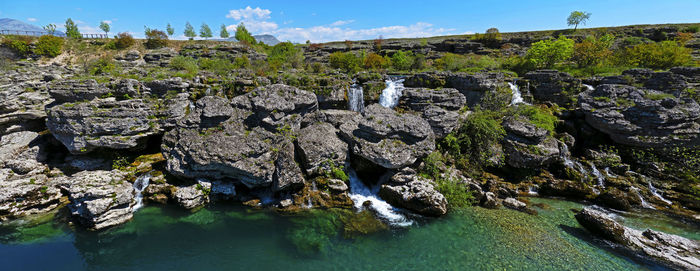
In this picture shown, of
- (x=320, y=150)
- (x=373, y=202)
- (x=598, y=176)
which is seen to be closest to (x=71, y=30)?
(x=320, y=150)

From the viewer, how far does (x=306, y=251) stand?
512 inches

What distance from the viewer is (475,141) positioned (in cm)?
2169

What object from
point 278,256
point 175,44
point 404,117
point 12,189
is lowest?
point 278,256

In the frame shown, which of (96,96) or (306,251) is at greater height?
(96,96)

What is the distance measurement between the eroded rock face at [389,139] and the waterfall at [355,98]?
571cm

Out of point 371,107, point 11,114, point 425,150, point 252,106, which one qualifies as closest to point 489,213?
point 425,150

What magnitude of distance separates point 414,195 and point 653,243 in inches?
501

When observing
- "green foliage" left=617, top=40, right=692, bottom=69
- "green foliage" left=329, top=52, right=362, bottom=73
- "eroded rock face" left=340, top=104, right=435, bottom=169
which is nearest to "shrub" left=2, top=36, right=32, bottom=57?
"green foliage" left=329, top=52, right=362, bottom=73

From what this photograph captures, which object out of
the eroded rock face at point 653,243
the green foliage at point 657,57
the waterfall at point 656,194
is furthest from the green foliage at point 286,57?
the green foliage at point 657,57

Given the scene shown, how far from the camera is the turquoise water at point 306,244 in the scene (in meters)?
11.9

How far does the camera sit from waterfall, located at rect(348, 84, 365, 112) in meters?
25.0

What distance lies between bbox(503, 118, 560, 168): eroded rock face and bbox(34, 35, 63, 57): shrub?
84083 millimetres

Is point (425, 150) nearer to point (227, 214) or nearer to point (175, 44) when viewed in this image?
point (227, 214)

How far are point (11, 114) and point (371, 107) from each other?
27.7m
